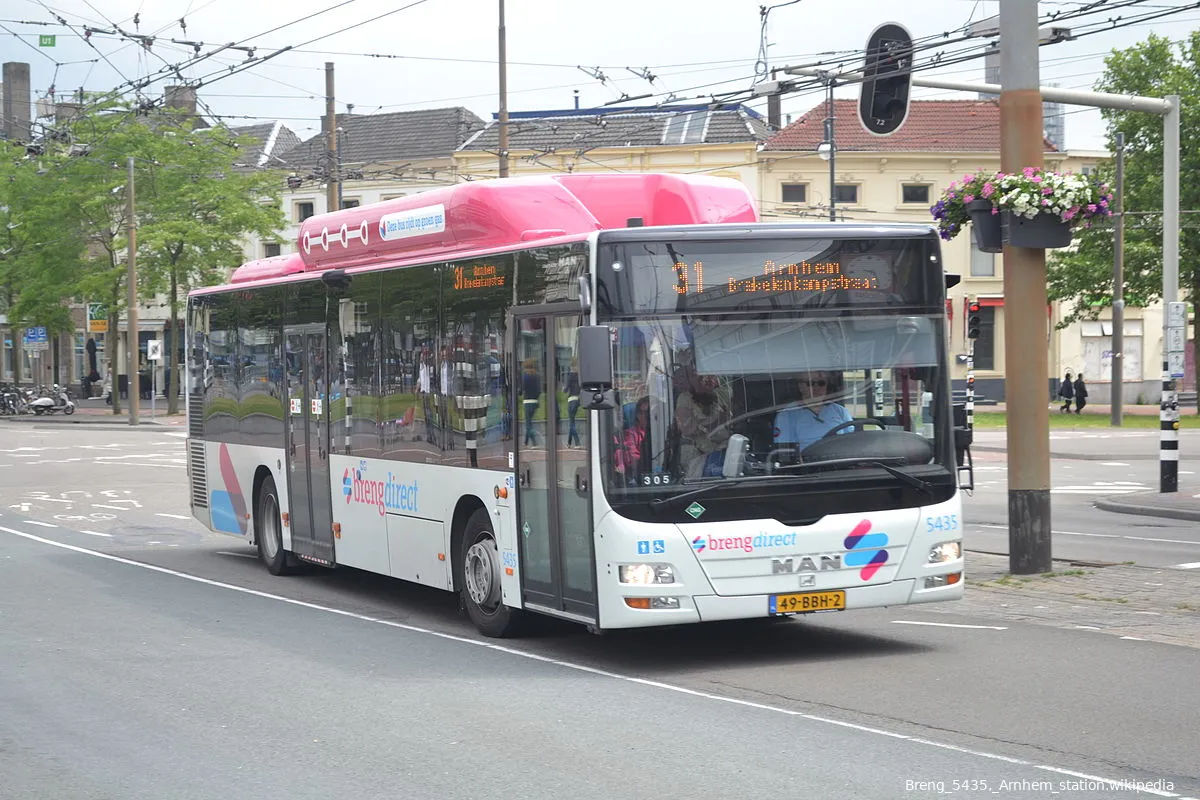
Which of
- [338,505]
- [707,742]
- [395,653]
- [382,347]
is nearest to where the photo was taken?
[707,742]

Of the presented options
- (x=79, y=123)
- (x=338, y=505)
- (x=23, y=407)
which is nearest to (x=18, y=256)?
(x=23, y=407)

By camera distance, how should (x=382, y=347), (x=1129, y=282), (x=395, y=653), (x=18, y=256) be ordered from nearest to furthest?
1. (x=395, y=653)
2. (x=382, y=347)
3. (x=1129, y=282)
4. (x=18, y=256)

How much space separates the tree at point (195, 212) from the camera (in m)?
54.4

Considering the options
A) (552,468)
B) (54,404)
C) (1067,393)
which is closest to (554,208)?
(552,468)

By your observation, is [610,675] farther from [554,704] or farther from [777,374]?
[777,374]

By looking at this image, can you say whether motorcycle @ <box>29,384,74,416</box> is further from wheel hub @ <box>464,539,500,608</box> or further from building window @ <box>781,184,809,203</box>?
wheel hub @ <box>464,539,500,608</box>

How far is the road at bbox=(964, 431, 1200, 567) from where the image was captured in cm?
1752

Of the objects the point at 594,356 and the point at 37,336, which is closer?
the point at 594,356

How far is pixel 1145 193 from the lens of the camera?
178ft

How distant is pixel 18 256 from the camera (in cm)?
6209

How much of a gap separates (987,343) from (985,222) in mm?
51489

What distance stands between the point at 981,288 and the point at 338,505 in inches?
2078

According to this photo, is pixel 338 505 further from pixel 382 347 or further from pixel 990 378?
pixel 990 378

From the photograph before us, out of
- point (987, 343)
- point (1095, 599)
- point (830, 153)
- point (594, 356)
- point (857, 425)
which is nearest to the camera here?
point (594, 356)
